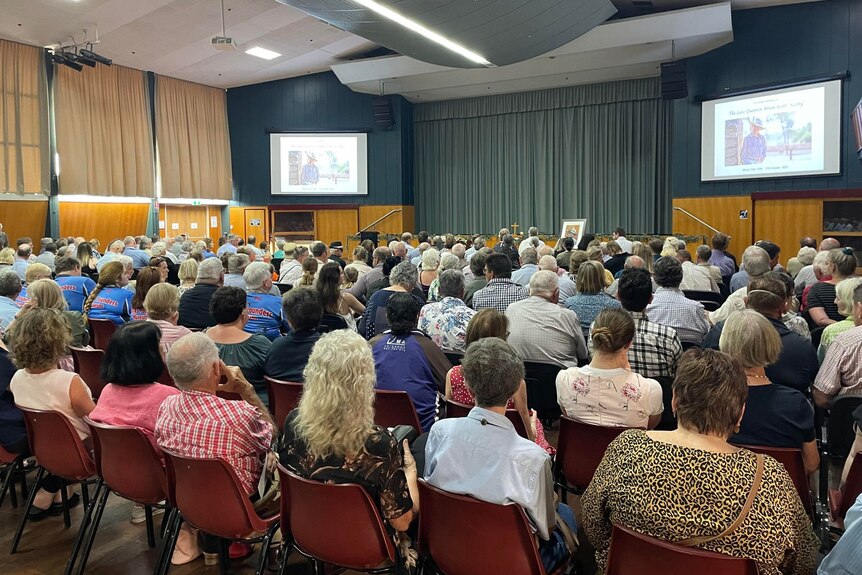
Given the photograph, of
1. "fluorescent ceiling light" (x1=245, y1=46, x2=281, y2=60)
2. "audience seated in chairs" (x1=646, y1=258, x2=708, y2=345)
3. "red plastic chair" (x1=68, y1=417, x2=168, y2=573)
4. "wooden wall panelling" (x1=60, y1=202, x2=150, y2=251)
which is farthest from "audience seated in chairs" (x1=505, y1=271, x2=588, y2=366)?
"wooden wall panelling" (x1=60, y1=202, x2=150, y2=251)

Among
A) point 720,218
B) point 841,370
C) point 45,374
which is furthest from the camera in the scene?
point 720,218

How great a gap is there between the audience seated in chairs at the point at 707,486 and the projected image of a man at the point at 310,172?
16934 millimetres

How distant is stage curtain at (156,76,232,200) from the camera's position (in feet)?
57.5

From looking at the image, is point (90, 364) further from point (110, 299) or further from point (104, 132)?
point (104, 132)

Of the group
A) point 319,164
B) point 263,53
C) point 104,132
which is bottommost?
point 319,164

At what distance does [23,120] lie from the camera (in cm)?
1452

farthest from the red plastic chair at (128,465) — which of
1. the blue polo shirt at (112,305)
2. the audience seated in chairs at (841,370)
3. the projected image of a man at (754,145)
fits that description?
the projected image of a man at (754,145)

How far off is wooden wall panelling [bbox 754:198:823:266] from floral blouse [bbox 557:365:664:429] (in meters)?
10.8

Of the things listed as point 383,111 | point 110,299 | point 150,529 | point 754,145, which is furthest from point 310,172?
point 150,529

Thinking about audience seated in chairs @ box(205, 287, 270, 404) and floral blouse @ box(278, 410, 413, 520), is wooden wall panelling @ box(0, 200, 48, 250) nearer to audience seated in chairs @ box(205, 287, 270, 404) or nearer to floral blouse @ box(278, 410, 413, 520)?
audience seated in chairs @ box(205, 287, 270, 404)

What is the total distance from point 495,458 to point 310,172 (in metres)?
16.9

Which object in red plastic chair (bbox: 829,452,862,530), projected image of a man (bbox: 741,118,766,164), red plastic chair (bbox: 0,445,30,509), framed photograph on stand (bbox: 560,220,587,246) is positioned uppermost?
projected image of a man (bbox: 741,118,766,164)

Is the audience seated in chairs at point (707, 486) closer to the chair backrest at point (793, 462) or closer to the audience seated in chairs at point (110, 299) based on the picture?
the chair backrest at point (793, 462)

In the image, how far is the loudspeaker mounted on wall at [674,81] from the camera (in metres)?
12.9
